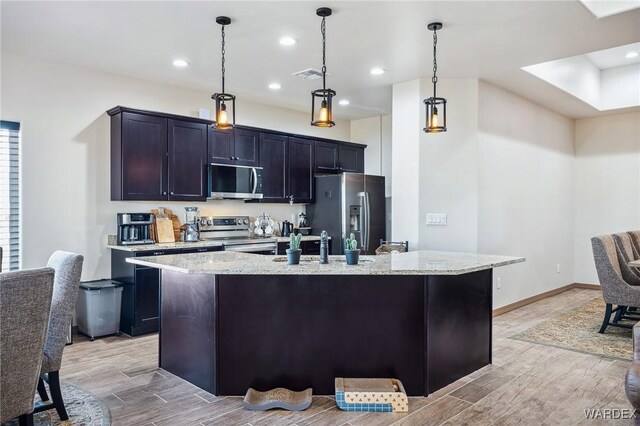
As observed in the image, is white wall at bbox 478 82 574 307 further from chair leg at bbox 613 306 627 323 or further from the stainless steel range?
the stainless steel range

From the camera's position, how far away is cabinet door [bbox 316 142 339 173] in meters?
6.64

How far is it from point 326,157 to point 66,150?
338cm

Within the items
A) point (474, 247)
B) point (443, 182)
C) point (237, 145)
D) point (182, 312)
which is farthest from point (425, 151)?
point (182, 312)

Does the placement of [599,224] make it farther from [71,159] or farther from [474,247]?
[71,159]

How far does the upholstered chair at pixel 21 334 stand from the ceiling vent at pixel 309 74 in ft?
11.3

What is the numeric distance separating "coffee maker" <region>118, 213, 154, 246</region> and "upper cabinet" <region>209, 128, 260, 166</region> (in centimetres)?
104

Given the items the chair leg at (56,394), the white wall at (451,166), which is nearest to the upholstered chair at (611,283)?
the white wall at (451,166)

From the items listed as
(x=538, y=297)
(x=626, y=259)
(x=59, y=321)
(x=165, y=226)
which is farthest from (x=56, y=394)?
(x=538, y=297)

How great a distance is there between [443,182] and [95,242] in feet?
12.5

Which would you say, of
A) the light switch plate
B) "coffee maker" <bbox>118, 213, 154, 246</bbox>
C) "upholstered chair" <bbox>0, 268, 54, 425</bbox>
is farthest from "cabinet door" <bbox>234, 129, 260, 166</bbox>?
"upholstered chair" <bbox>0, 268, 54, 425</bbox>

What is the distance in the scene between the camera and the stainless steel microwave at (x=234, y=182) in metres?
5.46

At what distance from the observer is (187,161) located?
524 centimetres

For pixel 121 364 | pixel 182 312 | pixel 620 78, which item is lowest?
pixel 121 364

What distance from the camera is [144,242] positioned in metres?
4.97
